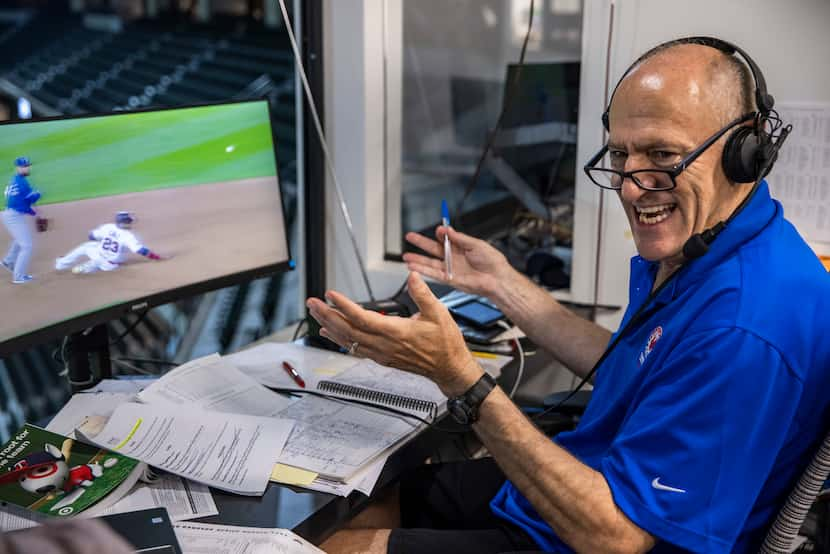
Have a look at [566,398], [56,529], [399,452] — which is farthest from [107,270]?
[56,529]

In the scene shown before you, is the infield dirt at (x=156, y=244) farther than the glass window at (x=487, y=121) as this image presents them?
No

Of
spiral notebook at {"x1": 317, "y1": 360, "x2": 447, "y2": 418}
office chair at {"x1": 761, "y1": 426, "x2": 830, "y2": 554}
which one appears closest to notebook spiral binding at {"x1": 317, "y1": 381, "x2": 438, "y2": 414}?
spiral notebook at {"x1": 317, "y1": 360, "x2": 447, "y2": 418}

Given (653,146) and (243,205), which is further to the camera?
(243,205)

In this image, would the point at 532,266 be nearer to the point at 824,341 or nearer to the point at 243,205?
the point at 243,205

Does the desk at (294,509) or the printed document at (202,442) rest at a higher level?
the printed document at (202,442)

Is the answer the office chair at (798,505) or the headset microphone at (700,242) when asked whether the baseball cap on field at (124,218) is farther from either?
the office chair at (798,505)

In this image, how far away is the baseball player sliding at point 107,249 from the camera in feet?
4.60

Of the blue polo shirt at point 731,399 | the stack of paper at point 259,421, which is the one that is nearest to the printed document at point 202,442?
the stack of paper at point 259,421

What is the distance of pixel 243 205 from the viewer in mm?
1686

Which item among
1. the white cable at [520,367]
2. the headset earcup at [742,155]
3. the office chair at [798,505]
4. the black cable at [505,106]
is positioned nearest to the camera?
the office chair at [798,505]

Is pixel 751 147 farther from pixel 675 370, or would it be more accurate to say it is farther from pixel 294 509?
pixel 294 509

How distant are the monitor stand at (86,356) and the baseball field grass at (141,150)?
0.28 metres

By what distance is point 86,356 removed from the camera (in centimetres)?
154

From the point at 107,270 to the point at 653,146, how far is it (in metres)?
0.96
